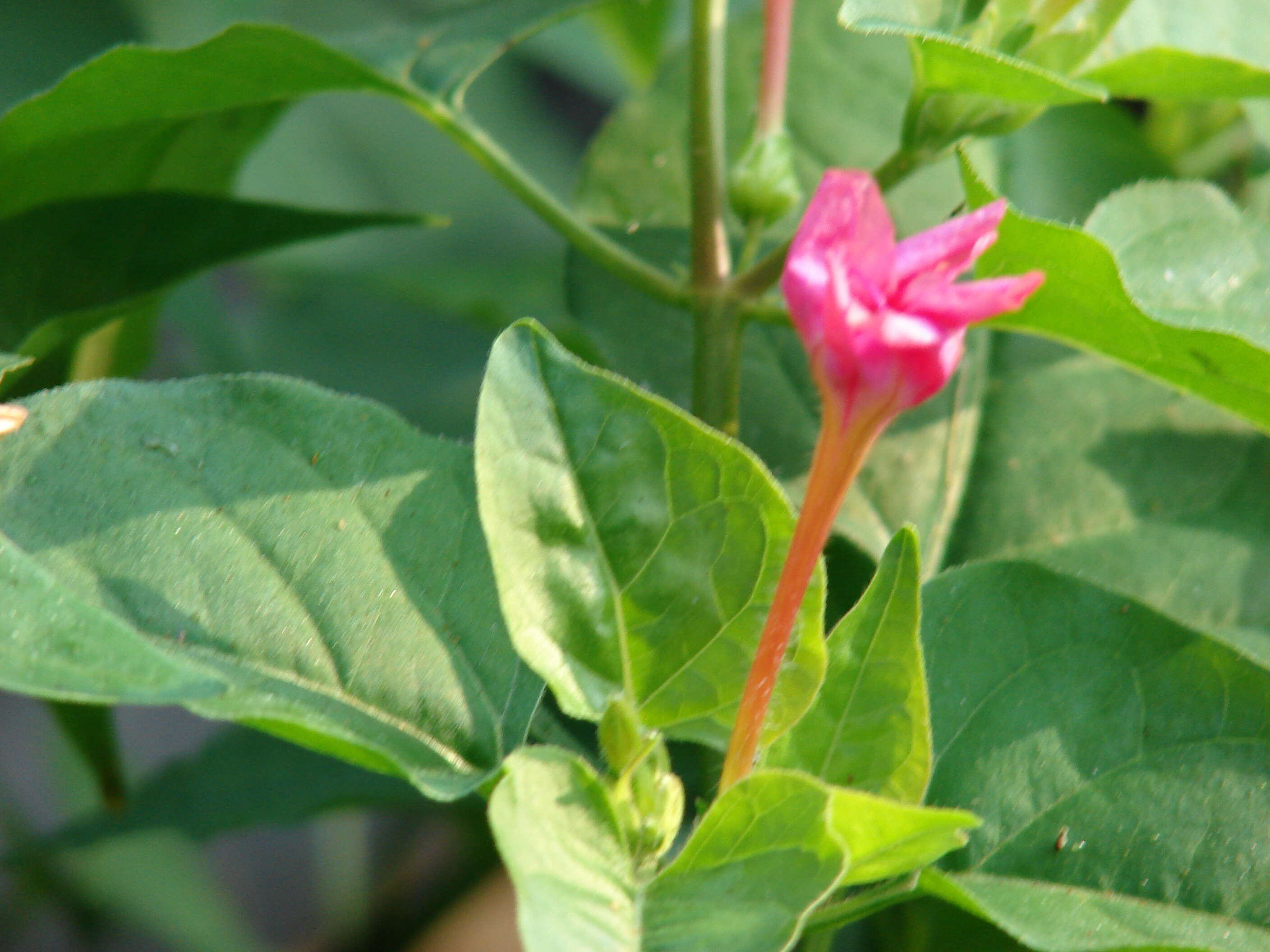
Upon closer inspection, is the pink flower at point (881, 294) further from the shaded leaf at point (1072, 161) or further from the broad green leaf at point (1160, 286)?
the shaded leaf at point (1072, 161)

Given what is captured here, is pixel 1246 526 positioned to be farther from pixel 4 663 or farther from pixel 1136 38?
pixel 4 663

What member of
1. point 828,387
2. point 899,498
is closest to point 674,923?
point 828,387

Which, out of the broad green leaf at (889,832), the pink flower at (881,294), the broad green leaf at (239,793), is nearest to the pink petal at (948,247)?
the pink flower at (881,294)

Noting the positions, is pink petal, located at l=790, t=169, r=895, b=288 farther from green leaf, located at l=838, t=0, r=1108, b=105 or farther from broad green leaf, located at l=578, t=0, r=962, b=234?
broad green leaf, located at l=578, t=0, r=962, b=234

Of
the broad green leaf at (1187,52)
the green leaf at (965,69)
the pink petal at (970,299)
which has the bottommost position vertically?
the broad green leaf at (1187,52)

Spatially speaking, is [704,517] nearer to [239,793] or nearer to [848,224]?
[848,224]

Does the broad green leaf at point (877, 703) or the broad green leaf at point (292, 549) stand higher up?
the broad green leaf at point (292, 549)
